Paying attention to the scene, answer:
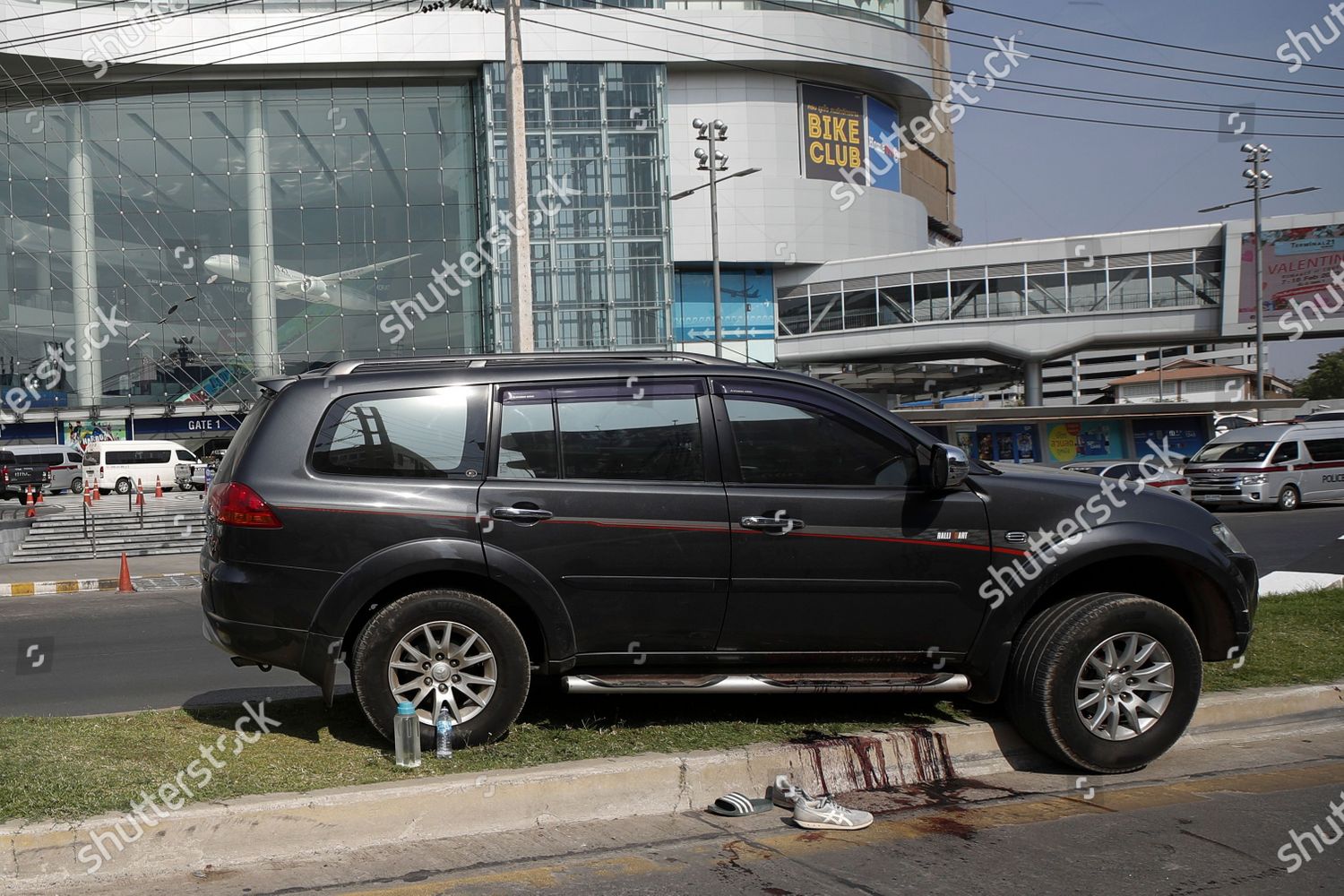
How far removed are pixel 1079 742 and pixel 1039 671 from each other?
0.38 m

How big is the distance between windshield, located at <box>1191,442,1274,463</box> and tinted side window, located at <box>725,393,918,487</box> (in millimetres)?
24787

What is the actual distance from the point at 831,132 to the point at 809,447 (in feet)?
181

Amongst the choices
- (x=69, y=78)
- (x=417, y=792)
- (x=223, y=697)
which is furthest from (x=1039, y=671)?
(x=69, y=78)

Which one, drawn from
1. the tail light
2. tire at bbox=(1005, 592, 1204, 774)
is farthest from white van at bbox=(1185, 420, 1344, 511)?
the tail light

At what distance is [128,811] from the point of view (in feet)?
14.4

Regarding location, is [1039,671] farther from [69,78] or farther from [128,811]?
[69,78]

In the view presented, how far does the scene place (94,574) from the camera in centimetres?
1997

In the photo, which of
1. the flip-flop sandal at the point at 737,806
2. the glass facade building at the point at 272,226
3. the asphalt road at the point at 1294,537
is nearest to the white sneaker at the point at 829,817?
the flip-flop sandal at the point at 737,806

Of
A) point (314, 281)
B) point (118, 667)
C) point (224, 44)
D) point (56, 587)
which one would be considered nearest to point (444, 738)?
point (118, 667)

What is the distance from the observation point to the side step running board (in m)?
5.28

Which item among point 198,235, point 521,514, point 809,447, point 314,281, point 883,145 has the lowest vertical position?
point 521,514

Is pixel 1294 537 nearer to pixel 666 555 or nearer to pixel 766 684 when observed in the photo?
pixel 766 684

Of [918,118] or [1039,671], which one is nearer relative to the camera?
[1039,671]

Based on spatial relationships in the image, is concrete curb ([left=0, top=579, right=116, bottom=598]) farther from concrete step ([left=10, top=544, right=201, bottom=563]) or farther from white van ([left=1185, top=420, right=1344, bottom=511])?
white van ([left=1185, top=420, right=1344, bottom=511])
